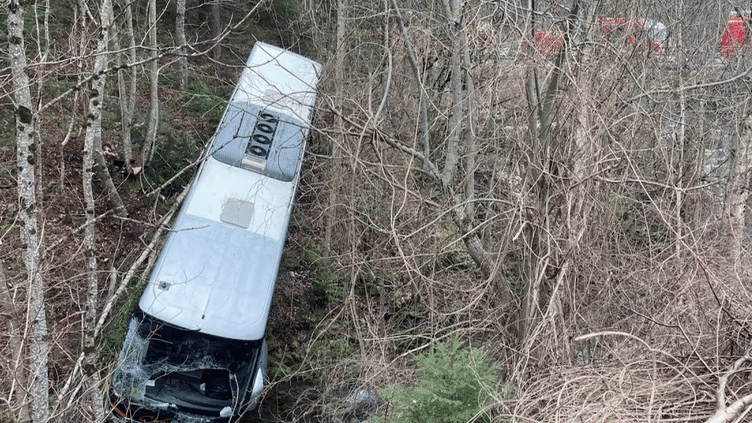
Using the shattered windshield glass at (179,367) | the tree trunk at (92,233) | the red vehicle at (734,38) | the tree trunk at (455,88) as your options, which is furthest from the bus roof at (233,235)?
the red vehicle at (734,38)

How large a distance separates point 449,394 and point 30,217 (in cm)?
453

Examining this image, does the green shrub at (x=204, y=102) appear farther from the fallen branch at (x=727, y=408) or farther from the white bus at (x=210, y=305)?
the fallen branch at (x=727, y=408)

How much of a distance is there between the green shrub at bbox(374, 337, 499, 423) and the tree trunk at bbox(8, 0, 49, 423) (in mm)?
3487

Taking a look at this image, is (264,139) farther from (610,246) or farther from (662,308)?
(662,308)

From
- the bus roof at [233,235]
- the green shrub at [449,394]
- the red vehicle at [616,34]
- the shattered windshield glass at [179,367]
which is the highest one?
the red vehicle at [616,34]

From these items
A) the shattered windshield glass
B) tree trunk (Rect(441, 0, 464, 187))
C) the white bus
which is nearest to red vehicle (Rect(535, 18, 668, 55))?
tree trunk (Rect(441, 0, 464, 187))

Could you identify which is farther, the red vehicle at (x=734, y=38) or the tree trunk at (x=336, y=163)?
the tree trunk at (x=336, y=163)

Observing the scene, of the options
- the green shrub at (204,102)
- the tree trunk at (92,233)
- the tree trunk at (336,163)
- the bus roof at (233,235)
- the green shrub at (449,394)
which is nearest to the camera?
the green shrub at (449,394)

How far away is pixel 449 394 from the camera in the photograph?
19.0ft

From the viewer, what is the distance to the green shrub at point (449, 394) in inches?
223

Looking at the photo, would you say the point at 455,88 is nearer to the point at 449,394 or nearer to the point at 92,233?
the point at 449,394

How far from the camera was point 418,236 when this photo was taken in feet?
28.1

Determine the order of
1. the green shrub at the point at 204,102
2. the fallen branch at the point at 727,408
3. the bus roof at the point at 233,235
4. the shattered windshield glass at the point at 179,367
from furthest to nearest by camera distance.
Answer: the green shrub at the point at 204,102 < the bus roof at the point at 233,235 < the shattered windshield glass at the point at 179,367 < the fallen branch at the point at 727,408

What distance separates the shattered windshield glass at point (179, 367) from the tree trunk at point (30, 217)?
85.6 inches
